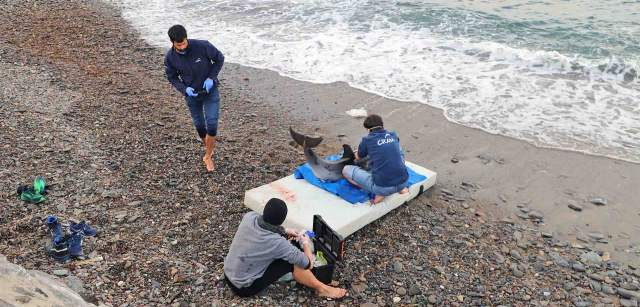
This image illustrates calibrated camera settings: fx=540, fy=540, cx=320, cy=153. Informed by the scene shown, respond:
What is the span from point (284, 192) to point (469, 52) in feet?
29.6

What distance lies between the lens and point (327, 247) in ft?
18.5

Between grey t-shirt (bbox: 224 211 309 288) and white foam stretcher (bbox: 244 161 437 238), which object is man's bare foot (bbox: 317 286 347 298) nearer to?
grey t-shirt (bbox: 224 211 309 288)

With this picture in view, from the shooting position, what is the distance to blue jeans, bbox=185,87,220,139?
296 inches

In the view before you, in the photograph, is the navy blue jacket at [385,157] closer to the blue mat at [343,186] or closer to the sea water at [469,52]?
the blue mat at [343,186]

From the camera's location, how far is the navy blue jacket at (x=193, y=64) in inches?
284

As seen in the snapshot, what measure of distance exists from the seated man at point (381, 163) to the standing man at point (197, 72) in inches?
86.5

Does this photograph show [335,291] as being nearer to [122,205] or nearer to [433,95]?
[122,205]

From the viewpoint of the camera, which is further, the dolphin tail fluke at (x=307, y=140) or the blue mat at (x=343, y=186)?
the dolphin tail fluke at (x=307, y=140)

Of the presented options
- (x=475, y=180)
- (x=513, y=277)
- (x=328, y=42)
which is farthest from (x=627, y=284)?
(x=328, y=42)

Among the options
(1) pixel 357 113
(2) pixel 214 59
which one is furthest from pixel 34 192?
(1) pixel 357 113

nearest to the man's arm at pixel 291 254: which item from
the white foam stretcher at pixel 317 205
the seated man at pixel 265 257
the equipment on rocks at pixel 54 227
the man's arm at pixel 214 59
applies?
the seated man at pixel 265 257

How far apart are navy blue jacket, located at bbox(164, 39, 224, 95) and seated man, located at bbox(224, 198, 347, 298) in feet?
9.27

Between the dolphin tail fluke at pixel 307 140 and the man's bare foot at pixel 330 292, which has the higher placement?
the dolphin tail fluke at pixel 307 140

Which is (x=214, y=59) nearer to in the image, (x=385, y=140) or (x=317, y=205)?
(x=317, y=205)
